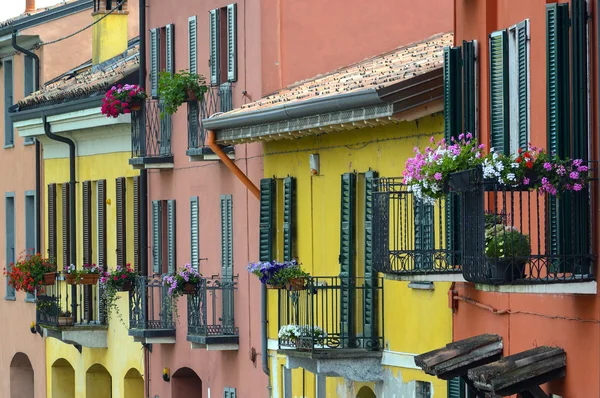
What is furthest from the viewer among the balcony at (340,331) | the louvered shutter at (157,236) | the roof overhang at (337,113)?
the louvered shutter at (157,236)

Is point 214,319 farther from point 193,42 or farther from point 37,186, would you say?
point 37,186

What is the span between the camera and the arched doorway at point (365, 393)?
25672 millimetres

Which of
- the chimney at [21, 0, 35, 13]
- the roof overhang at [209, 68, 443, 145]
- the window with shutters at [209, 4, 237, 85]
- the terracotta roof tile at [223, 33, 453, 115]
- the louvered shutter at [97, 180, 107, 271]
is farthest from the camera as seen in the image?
the chimney at [21, 0, 35, 13]

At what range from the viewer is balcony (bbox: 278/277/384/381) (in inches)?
964

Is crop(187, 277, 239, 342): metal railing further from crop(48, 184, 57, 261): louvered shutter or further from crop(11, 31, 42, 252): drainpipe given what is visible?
crop(11, 31, 42, 252): drainpipe

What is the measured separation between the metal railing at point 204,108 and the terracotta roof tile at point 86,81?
3.92 metres

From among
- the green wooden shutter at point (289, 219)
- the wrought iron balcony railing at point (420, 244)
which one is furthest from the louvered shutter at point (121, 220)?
the wrought iron balcony railing at point (420, 244)

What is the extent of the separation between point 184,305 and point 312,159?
6.25m

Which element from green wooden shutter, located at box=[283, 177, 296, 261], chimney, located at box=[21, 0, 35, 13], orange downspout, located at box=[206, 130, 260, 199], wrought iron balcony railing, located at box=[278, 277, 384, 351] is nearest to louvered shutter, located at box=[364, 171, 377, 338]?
wrought iron balcony railing, located at box=[278, 277, 384, 351]

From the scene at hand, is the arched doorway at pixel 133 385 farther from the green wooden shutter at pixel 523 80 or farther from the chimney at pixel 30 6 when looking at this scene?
the green wooden shutter at pixel 523 80

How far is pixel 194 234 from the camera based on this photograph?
3175 cm

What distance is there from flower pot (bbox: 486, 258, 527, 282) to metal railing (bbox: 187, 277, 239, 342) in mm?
14092

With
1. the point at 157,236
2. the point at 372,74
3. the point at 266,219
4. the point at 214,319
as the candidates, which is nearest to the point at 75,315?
the point at 157,236

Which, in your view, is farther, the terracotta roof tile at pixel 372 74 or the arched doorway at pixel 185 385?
the arched doorway at pixel 185 385
